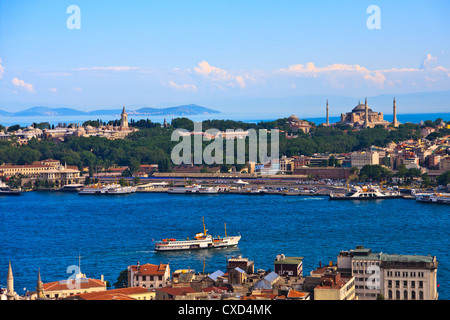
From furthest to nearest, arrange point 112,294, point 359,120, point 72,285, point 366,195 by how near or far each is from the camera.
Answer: point 359,120 → point 366,195 → point 72,285 → point 112,294

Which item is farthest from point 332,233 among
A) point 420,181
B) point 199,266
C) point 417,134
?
point 417,134

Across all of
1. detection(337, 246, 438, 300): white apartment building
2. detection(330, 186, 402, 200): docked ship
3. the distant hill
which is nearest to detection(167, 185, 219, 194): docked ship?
detection(330, 186, 402, 200): docked ship

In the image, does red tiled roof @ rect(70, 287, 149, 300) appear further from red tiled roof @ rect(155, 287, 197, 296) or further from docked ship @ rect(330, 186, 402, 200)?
docked ship @ rect(330, 186, 402, 200)

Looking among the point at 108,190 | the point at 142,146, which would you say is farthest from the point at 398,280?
the point at 142,146

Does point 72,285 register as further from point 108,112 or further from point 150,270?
point 108,112

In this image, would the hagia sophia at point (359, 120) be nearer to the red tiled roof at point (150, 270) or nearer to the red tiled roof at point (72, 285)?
the red tiled roof at point (150, 270)
